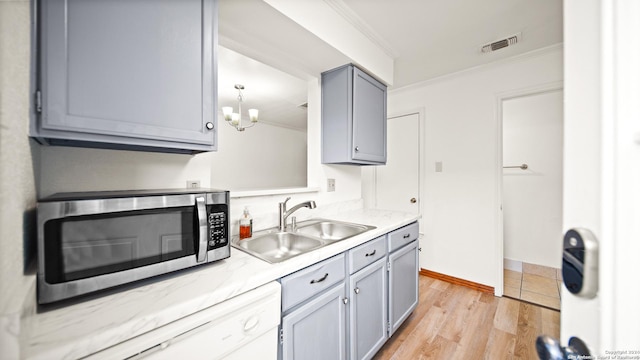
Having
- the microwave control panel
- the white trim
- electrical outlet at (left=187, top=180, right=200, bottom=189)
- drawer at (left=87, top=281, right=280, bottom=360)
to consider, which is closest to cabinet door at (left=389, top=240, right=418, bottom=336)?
drawer at (left=87, top=281, right=280, bottom=360)

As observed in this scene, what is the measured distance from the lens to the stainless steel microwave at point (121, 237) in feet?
2.09

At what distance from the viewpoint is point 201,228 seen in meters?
0.88

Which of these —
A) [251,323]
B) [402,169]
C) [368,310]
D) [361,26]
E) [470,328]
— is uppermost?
[361,26]

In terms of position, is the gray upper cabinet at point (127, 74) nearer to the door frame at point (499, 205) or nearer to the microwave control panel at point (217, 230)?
the microwave control panel at point (217, 230)

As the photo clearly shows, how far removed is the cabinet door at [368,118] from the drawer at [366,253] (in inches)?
27.9

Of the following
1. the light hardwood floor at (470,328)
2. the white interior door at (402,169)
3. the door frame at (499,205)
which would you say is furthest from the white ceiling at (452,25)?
the light hardwood floor at (470,328)

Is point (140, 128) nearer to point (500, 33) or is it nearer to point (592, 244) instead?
point (592, 244)

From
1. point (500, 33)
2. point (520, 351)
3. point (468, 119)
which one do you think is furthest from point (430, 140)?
point (520, 351)

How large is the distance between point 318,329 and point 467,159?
2.41 m

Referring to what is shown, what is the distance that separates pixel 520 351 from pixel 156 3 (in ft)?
9.41

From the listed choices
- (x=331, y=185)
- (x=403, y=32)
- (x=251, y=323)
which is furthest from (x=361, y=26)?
(x=251, y=323)

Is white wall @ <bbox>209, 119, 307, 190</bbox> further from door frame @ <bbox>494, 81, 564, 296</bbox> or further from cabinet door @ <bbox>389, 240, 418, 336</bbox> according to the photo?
door frame @ <bbox>494, 81, 564, 296</bbox>

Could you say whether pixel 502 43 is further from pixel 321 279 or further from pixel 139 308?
pixel 139 308

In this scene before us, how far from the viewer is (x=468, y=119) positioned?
2568 mm
